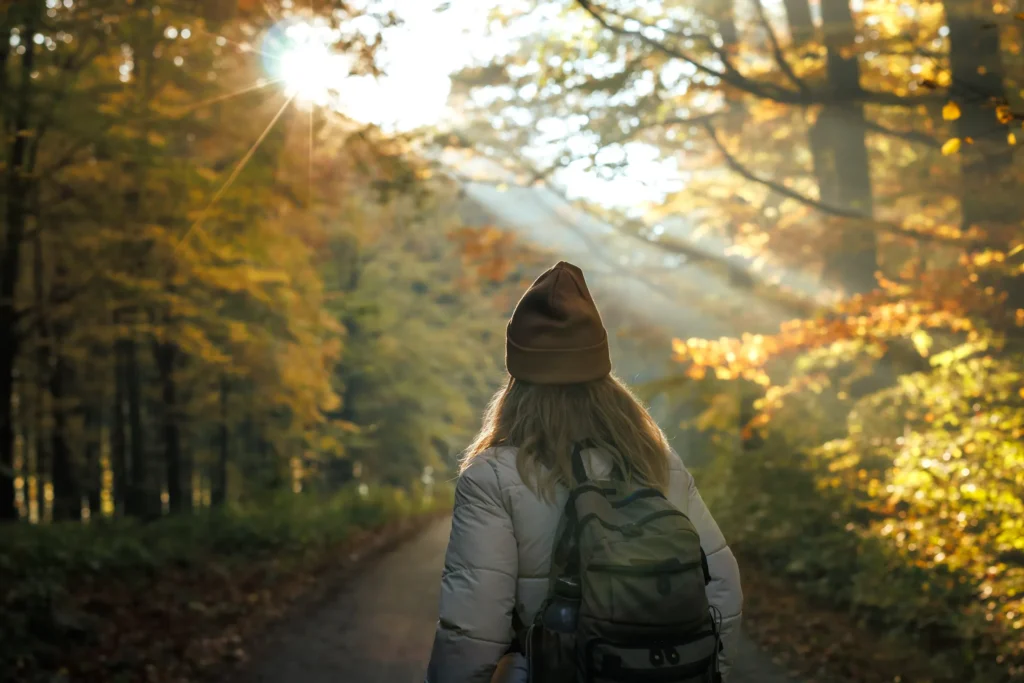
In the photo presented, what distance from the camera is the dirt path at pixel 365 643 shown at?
8.02m

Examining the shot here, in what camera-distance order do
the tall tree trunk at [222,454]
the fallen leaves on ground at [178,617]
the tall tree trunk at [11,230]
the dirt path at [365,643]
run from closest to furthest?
the dirt path at [365,643], the fallen leaves on ground at [178,617], the tall tree trunk at [11,230], the tall tree trunk at [222,454]

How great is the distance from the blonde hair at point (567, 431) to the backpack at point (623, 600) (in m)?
0.16

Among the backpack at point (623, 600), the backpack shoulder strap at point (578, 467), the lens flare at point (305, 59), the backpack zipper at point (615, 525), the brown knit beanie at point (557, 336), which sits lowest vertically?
the backpack at point (623, 600)

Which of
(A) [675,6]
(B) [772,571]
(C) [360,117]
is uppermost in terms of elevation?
(A) [675,6]

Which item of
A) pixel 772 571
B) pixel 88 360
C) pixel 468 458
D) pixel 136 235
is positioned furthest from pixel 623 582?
pixel 88 360

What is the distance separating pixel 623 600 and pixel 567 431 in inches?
22.7

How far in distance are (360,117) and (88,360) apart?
40.1ft

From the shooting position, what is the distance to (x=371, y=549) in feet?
64.2

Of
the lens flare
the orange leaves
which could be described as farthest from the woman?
the orange leaves

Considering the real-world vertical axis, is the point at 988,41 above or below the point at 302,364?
above

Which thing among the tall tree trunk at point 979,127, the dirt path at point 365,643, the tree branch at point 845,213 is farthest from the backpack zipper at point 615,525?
the tree branch at point 845,213

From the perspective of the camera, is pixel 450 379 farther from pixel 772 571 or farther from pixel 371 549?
pixel 772 571

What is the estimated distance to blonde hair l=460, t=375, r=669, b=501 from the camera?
290 centimetres

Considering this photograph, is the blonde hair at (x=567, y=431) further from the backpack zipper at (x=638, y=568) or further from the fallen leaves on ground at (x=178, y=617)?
the fallen leaves on ground at (x=178, y=617)
